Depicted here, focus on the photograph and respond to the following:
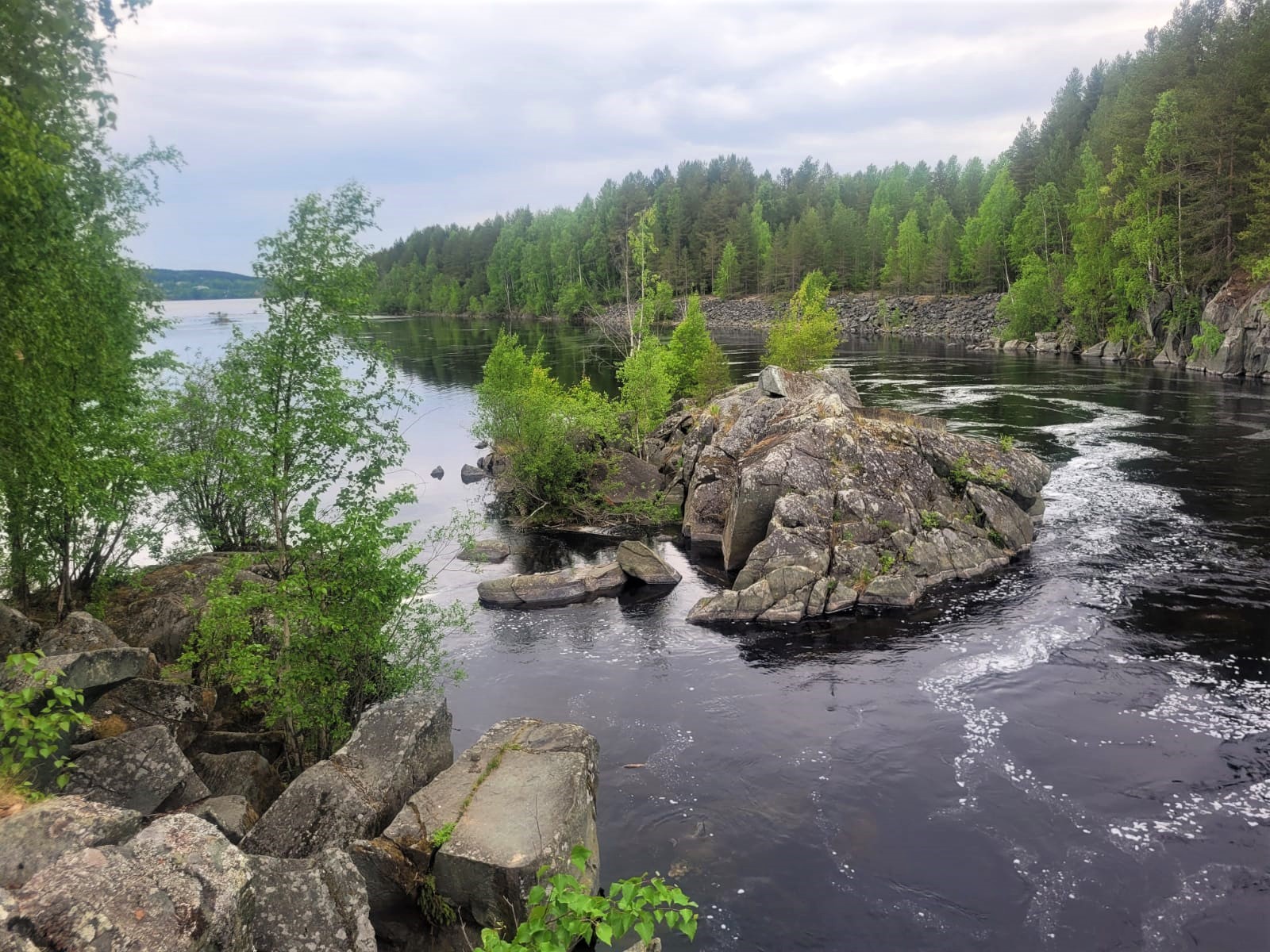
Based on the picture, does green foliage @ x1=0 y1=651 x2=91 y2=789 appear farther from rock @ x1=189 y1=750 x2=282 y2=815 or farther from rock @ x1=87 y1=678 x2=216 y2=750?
rock @ x1=189 y1=750 x2=282 y2=815

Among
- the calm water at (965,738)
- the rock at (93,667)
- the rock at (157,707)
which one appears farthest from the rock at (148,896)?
the calm water at (965,738)

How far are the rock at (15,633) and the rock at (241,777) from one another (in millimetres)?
4508

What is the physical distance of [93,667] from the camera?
49.4ft

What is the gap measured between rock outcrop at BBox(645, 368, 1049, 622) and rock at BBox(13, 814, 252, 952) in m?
21.8

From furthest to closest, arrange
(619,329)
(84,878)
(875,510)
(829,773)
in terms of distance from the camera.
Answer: (619,329) < (875,510) < (829,773) < (84,878)

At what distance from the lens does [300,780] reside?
1562 cm

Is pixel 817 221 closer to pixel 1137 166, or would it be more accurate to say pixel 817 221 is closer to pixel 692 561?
pixel 1137 166

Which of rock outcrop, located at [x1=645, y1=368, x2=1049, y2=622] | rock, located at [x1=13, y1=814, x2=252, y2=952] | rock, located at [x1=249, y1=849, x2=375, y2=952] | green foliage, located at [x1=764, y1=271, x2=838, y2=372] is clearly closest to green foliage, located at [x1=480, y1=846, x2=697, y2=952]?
rock, located at [x1=13, y1=814, x2=252, y2=952]

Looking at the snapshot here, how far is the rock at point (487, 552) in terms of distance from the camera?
38.1 meters

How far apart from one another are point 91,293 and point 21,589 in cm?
→ 976

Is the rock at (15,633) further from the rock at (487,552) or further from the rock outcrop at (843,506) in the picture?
the rock outcrop at (843,506)

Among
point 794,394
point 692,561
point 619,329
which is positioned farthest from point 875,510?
point 619,329

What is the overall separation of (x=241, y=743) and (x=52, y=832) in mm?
9307

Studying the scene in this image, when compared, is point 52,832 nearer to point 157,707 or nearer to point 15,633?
point 157,707
